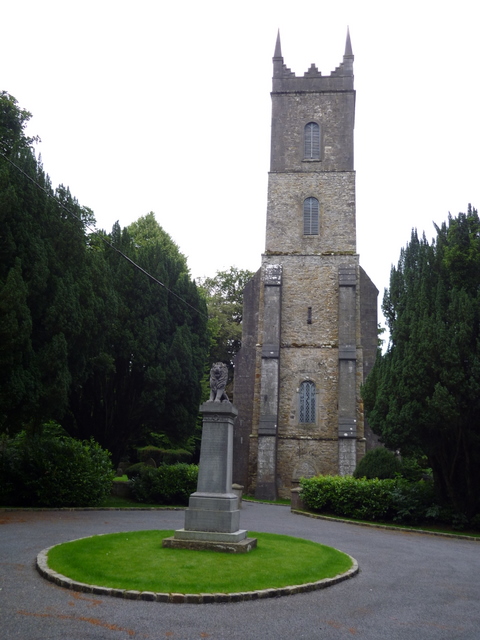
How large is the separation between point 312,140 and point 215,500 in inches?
967

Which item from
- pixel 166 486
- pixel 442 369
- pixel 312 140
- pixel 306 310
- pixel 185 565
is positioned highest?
pixel 312 140

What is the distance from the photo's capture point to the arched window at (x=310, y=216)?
2973cm

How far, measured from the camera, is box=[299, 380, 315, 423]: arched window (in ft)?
89.0

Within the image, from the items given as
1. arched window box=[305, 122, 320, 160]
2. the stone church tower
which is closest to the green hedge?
the stone church tower

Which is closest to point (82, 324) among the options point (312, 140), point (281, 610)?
point (281, 610)

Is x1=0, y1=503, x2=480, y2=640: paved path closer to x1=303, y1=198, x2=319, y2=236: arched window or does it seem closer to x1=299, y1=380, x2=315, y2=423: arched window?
x1=299, y1=380, x2=315, y2=423: arched window

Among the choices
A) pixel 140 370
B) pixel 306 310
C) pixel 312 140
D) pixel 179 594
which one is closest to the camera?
pixel 179 594

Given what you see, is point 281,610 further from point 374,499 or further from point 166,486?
point 166,486

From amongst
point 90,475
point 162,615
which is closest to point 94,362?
point 90,475

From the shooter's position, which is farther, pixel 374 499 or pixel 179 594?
pixel 374 499

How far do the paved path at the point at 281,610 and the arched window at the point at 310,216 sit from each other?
2091 centimetres

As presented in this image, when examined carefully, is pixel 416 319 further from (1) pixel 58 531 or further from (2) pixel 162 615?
(2) pixel 162 615

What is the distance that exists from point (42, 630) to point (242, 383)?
78.1 ft

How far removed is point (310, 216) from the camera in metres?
29.9
